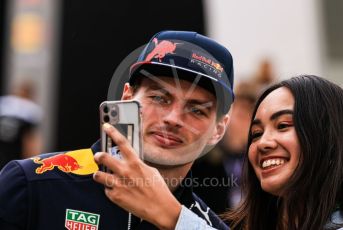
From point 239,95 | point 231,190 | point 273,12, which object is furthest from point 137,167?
point 273,12

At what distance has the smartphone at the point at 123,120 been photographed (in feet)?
9.27

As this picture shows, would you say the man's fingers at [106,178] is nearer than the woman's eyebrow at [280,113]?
Yes

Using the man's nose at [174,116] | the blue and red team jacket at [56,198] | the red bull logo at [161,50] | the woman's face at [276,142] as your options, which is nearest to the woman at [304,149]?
the woman's face at [276,142]

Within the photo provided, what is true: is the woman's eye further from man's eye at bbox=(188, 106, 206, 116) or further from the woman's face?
man's eye at bbox=(188, 106, 206, 116)

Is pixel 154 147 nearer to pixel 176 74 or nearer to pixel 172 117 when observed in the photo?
pixel 172 117

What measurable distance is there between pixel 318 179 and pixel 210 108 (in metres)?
0.63

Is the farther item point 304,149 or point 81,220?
point 304,149

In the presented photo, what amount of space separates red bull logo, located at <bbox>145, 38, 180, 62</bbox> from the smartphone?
2.47 feet

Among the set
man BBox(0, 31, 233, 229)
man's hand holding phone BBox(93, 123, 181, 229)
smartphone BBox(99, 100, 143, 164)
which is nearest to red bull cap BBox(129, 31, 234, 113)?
man BBox(0, 31, 233, 229)

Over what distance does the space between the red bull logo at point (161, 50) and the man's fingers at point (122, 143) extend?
933mm

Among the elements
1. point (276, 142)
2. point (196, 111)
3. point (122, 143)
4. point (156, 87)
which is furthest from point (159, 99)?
point (122, 143)

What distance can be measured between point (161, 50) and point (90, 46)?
4.78m

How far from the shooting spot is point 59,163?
3.43 meters

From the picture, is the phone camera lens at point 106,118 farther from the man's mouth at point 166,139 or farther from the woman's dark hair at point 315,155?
the woman's dark hair at point 315,155
